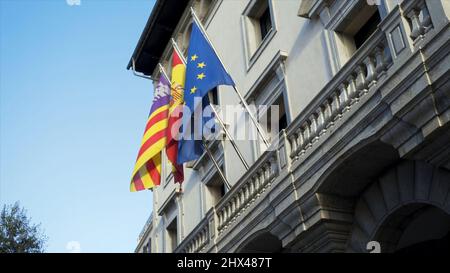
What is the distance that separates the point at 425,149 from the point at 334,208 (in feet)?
8.58

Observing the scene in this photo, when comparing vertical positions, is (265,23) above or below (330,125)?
above

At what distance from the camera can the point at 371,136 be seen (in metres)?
8.85

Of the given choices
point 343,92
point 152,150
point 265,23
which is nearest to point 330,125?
A: point 343,92

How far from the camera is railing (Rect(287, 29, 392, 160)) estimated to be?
9.30m

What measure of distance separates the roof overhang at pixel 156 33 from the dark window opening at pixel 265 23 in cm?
715

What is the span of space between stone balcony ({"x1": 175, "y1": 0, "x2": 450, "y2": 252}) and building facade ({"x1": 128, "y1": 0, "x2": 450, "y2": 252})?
0.02 meters

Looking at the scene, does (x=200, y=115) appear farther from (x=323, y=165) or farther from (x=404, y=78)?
(x=404, y=78)

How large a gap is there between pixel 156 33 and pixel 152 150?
10022mm

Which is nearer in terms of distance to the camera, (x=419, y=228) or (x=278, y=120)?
(x=419, y=228)

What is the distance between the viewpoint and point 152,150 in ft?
56.7

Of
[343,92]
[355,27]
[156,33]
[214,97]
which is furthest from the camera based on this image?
[156,33]

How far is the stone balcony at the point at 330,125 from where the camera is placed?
841 centimetres

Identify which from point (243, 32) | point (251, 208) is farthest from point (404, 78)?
point (243, 32)

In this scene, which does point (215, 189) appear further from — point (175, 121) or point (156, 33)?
point (156, 33)
